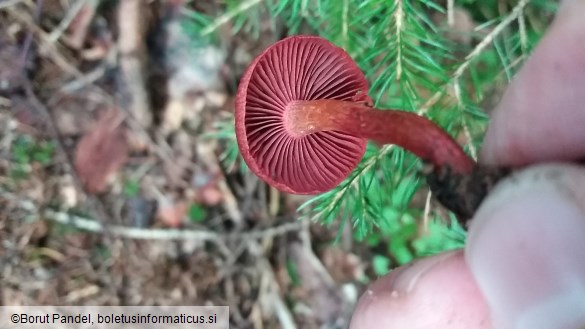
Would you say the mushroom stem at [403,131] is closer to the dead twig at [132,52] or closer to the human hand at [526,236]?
the human hand at [526,236]

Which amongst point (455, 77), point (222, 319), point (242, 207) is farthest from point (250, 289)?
point (455, 77)

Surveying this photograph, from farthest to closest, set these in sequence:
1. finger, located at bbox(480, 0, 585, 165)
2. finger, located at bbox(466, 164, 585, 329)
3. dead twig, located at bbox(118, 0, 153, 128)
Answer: dead twig, located at bbox(118, 0, 153, 128)
finger, located at bbox(480, 0, 585, 165)
finger, located at bbox(466, 164, 585, 329)

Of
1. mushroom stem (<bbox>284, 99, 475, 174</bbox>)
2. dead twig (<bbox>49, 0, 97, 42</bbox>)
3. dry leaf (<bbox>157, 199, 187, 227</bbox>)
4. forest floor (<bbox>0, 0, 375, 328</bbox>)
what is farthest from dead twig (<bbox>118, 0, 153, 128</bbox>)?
mushroom stem (<bbox>284, 99, 475, 174</bbox>)

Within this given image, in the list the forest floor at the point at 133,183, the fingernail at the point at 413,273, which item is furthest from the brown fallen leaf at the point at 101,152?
the fingernail at the point at 413,273

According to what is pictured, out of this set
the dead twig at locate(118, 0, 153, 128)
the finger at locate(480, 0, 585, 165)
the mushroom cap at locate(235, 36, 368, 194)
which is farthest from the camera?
the dead twig at locate(118, 0, 153, 128)

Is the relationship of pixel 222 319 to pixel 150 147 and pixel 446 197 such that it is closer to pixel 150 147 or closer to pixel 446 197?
pixel 150 147

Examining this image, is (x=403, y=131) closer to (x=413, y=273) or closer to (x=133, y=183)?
(x=413, y=273)

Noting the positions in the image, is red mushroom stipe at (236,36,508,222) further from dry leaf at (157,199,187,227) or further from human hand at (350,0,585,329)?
dry leaf at (157,199,187,227)
